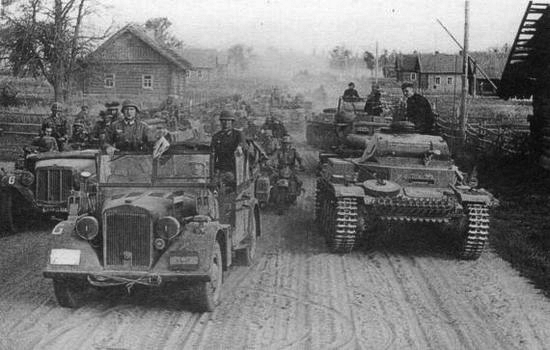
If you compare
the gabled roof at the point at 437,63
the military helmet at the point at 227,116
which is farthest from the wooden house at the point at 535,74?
the gabled roof at the point at 437,63

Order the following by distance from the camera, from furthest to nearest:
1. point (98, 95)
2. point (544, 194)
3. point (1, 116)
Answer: point (98, 95)
point (1, 116)
point (544, 194)

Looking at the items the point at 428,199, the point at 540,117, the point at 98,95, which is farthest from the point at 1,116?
the point at 428,199

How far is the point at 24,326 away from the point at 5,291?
4.80 feet

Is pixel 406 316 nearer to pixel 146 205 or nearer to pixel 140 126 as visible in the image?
pixel 146 205

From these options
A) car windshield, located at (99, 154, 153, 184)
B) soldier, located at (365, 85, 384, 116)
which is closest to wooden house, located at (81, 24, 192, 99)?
soldier, located at (365, 85, 384, 116)

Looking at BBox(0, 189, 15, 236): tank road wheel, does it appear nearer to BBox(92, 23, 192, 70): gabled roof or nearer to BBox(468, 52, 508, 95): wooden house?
BBox(92, 23, 192, 70): gabled roof

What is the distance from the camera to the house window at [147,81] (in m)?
43.1

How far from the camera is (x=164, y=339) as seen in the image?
6.81 meters

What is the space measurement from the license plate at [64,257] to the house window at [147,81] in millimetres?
36634

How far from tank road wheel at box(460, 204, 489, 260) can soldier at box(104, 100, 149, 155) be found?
493 centimetres

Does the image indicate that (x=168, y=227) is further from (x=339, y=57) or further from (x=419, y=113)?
(x=339, y=57)

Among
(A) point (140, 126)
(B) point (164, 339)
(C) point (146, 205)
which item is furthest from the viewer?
(A) point (140, 126)

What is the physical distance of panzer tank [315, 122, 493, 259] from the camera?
1042cm

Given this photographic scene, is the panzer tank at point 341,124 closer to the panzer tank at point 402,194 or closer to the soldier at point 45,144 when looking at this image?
the panzer tank at point 402,194
